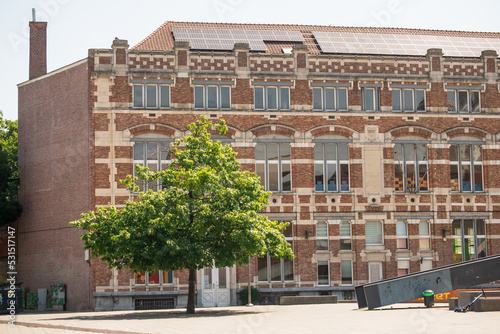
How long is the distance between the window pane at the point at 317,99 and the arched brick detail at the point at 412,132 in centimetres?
394

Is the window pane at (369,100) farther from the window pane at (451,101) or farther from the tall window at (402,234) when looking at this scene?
the tall window at (402,234)

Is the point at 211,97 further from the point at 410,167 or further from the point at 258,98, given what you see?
the point at 410,167

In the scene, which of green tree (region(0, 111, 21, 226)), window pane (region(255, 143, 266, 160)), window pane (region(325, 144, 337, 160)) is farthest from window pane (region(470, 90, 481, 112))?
green tree (region(0, 111, 21, 226))

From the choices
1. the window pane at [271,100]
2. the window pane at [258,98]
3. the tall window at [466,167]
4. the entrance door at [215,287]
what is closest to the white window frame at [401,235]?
the tall window at [466,167]

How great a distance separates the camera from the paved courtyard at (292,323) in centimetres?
2203

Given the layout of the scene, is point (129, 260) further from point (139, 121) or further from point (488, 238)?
point (488, 238)

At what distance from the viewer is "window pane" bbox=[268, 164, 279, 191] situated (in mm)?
42534

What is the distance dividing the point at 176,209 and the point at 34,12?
796 inches

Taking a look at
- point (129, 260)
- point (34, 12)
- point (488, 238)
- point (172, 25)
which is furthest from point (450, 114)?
point (34, 12)

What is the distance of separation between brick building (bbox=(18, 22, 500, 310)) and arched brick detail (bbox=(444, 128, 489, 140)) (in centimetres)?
7

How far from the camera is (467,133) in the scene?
145 feet

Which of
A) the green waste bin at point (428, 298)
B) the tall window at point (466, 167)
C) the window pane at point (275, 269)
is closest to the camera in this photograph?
the green waste bin at point (428, 298)

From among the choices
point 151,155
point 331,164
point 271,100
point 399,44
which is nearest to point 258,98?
point 271,100

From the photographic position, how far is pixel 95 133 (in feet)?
135
